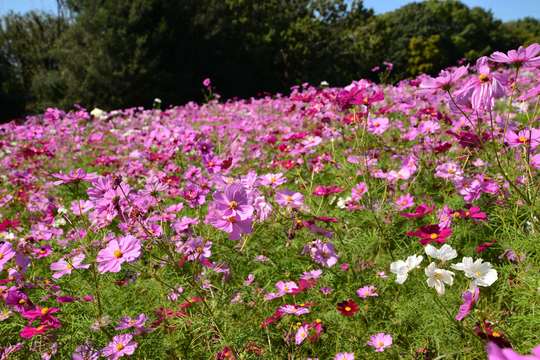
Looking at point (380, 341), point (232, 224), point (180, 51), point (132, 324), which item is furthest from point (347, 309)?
point (180, 51)

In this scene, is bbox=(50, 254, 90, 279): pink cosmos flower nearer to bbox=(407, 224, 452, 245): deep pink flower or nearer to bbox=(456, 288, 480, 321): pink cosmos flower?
bbox=(407, 224, 452, 245): deep pink flower

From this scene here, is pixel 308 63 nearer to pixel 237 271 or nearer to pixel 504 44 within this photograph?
pixel 237 271

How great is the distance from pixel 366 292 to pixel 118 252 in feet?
3.06

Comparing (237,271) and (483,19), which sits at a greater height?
(483,19)

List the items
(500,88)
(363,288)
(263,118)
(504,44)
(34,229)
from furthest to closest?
(504,44) → (263,118) → (34,229) → (363,288) → (500,88)

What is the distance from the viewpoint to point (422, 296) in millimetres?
1636

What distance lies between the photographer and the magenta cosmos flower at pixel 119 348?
1.48 meters

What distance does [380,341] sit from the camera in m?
1.49

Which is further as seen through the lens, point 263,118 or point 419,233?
point 263,118

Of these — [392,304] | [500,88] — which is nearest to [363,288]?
[392,304]

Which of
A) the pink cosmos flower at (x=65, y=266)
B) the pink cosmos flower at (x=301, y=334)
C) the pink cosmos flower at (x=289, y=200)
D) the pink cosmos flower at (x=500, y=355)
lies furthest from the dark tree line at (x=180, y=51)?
the pink cosmos flower at (x=500, y=355)

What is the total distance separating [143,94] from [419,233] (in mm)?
11327

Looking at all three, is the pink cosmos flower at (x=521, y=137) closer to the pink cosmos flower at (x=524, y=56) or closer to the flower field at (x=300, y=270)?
the flower field at (x=300, y=270)

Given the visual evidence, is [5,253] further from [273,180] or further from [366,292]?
A: [366,292]
